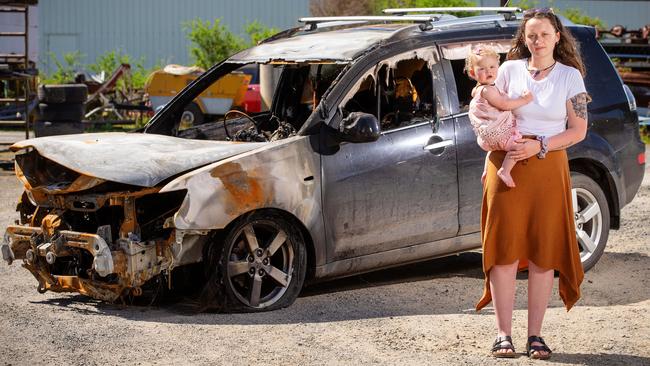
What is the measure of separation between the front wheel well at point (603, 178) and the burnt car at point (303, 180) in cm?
2

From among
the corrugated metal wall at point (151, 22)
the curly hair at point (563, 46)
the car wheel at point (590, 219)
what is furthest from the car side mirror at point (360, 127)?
the corrugated metal wall at point (151, 22)

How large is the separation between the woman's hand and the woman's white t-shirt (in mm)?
93

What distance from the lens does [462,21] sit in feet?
27.9

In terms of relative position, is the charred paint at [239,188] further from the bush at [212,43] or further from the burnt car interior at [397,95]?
the bush at [212,43]

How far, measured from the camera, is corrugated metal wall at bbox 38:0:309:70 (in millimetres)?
39500

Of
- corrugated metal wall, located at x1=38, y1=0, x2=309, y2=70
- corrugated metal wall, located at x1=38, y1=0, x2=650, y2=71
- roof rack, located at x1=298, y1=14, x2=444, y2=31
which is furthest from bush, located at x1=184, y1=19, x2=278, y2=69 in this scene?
roof rack, located at x1=298, y1=14, x2=444, y2=31

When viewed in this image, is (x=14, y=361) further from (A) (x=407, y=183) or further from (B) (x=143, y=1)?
(B) (x=143, y=1)

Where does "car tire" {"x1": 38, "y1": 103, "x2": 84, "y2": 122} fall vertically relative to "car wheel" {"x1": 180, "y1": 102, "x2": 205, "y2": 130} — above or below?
above

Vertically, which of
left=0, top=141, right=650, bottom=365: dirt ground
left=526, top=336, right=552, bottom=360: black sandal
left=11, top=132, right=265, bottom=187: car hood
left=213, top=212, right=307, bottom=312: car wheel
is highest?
left=11, top=132, right=265, bottom=187: car hood

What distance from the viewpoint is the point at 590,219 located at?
8891mm

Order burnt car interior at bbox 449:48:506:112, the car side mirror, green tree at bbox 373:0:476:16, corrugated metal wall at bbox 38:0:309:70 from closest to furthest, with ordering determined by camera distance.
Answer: the car side mirror → burnt car interior at bbox 449:48:506:112 → green tree at bbox 373:0:476:16 → corrugated metal wall at bbox 38:0:309:70

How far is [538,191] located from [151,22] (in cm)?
3487

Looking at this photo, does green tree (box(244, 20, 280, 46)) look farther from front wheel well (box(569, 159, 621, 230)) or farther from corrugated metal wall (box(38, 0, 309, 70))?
front wheel well (box(569, 159, 621, 230))

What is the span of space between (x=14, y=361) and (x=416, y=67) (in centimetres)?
349
